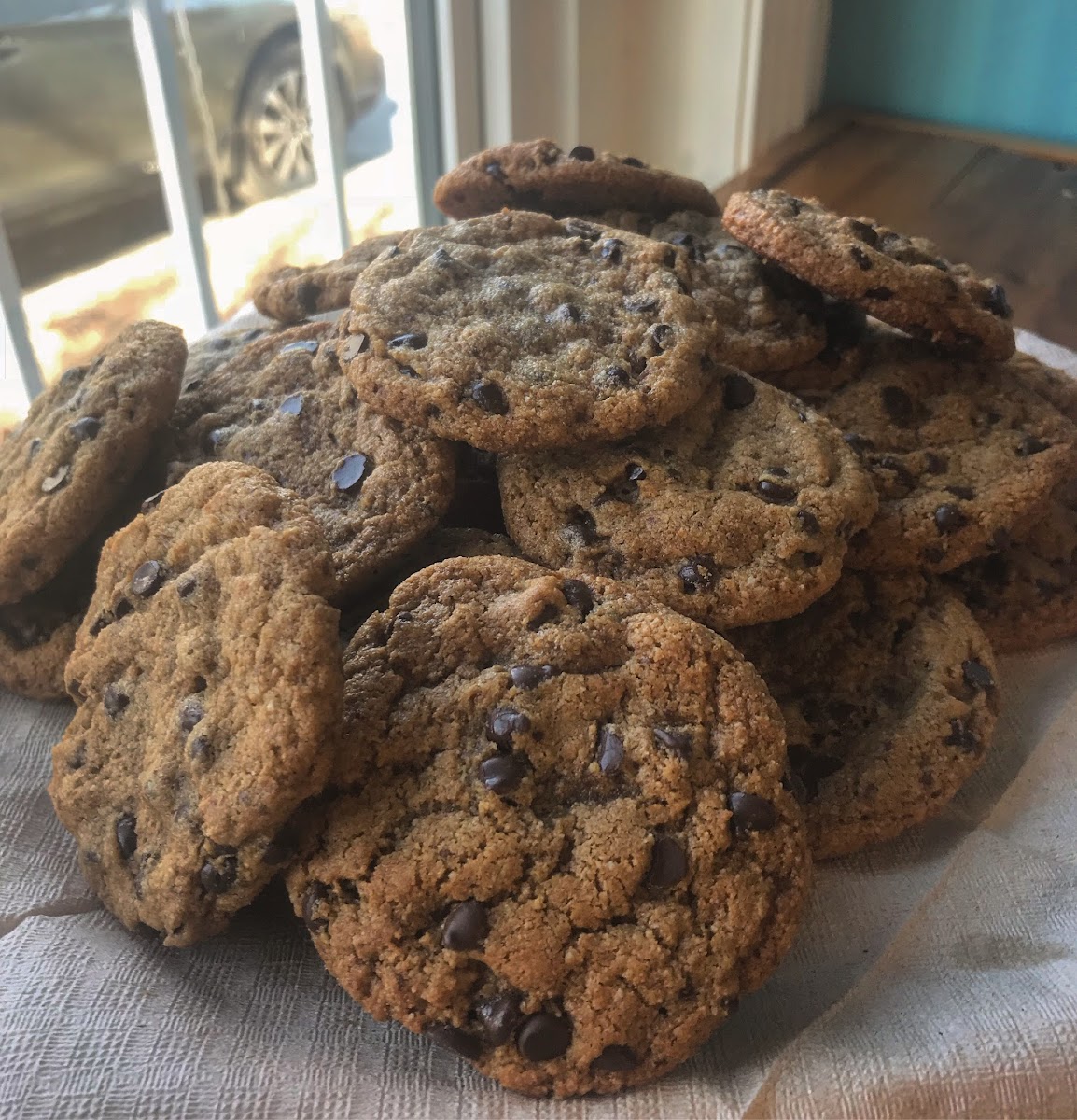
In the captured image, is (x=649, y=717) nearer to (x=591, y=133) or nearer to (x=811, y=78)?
(x=591, y=133)

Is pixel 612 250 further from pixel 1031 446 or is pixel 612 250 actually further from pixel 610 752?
pixel 610 752

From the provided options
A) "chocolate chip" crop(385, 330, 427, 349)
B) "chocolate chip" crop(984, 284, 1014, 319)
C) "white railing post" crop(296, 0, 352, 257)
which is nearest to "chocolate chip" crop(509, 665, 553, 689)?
"chocolate chip" crop(385, 330, 427, 349)

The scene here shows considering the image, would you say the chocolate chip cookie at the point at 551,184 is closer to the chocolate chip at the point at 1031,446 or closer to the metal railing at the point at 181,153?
the chocolate chip at the point at 1031,446

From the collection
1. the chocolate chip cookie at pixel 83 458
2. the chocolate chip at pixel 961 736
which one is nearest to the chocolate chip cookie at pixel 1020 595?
the chocolate chip at pixel 961 736

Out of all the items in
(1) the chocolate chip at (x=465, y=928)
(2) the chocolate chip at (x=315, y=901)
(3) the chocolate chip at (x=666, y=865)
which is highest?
(3) the chocolate chip at (x=666, y=865)

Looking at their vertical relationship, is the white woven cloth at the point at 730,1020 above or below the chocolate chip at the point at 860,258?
below
